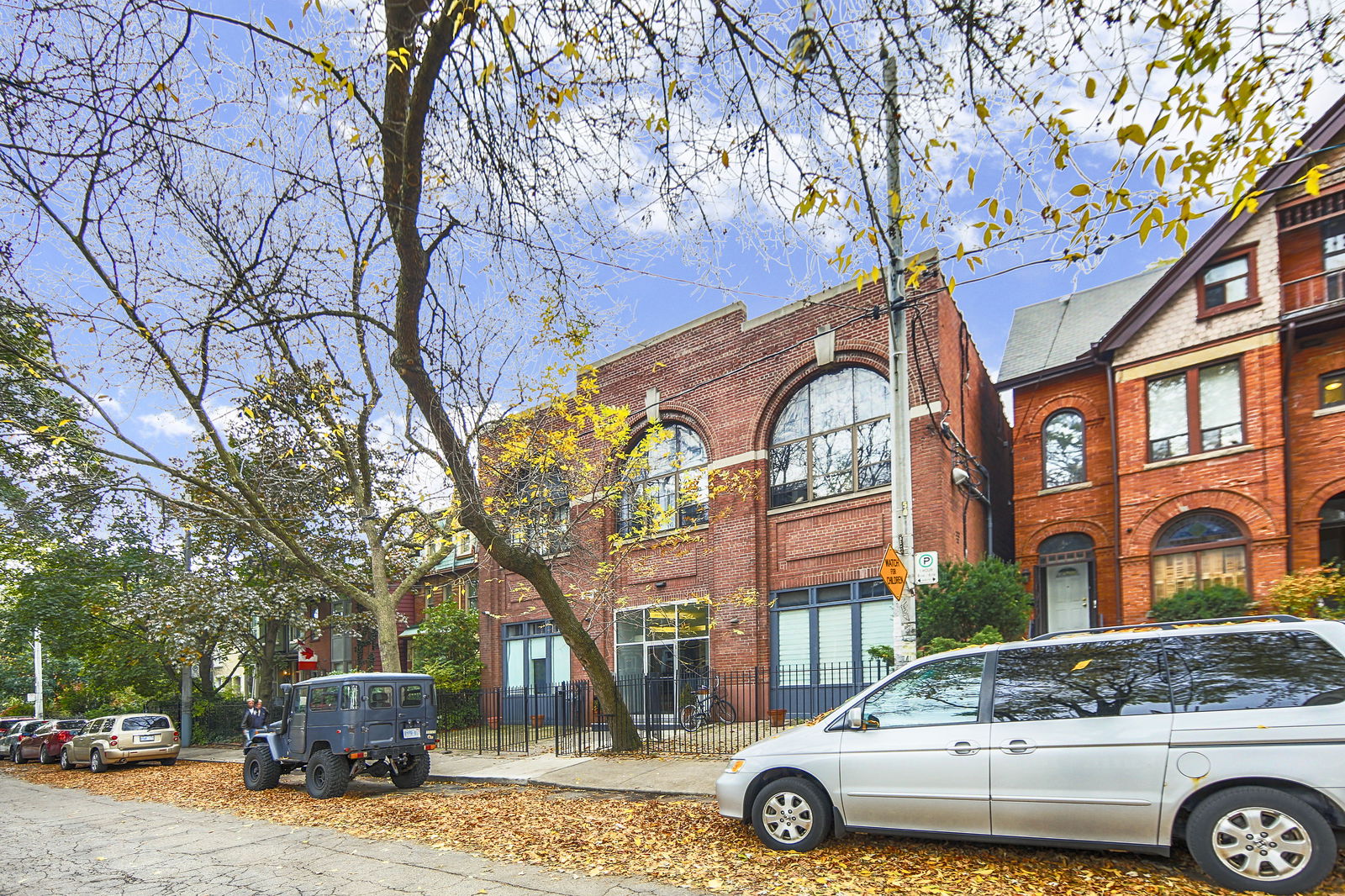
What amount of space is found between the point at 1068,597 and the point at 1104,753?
15.3 meters

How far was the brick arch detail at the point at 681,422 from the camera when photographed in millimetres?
21062

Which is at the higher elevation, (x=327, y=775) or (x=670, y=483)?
(x=670, y=483)

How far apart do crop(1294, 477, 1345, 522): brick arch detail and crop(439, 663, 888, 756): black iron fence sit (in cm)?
856

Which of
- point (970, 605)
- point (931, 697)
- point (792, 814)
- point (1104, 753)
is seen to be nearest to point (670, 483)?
point (970, 605)

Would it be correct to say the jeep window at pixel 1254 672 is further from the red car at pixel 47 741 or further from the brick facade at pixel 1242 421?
the red car at pixel 47 741

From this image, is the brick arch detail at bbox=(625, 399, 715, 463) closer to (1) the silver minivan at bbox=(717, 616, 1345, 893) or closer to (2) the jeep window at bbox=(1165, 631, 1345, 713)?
(1) the silver minivan at bbox=(717, 616, 1345, 893)

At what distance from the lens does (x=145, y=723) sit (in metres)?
21.7

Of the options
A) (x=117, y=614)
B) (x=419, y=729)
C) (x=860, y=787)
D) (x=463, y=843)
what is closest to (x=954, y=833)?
(x=860, y=787)

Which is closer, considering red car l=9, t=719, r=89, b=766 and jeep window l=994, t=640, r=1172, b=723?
jeep window l=994, t=640, r=1172, b=723

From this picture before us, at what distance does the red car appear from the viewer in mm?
23923

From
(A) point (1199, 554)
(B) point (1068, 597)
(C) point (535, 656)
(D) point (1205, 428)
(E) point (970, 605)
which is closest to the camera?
(E) point (970, 605)

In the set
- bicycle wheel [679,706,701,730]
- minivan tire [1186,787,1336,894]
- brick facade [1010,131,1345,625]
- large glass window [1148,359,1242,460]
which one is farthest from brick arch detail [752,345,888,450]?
minivan tire [1186,787,1336,894]

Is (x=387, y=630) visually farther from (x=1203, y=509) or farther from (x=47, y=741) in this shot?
(x=1203, y=509)

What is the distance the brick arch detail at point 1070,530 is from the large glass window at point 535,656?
39.4 feet
